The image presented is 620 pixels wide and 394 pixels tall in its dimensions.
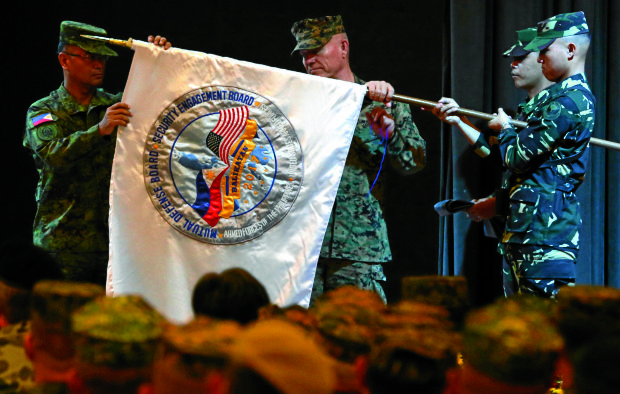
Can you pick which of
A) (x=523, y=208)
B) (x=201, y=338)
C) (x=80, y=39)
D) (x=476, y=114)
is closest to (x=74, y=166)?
(x=80, y=39)

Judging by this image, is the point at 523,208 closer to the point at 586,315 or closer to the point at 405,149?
the point at 405,149

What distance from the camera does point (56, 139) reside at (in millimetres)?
2973

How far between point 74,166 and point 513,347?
2421mm

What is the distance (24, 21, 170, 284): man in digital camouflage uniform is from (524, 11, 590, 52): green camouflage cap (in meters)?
1.54

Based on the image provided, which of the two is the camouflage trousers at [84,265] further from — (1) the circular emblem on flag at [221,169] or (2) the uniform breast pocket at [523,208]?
(2) the uniform breast pocket at [523,208]

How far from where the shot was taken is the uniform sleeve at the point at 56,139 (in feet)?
9.46

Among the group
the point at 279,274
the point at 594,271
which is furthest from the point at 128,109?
the point at 594,271

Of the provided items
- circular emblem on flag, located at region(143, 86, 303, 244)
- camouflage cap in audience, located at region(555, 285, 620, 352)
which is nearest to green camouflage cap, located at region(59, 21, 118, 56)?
circular emblem on flag, located at region(143, 86, 303, 244)

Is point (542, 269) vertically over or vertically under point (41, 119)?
under

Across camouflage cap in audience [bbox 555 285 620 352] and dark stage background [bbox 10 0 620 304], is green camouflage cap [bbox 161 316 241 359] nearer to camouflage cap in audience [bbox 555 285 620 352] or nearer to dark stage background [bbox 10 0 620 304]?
camouflage cap in audience [bbox 555 285 620 352]

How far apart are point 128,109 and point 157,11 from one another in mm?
1597

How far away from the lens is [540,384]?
3.49 feet

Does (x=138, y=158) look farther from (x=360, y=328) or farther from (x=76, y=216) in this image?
(x=360, y=328)

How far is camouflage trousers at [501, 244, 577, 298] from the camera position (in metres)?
2.69
